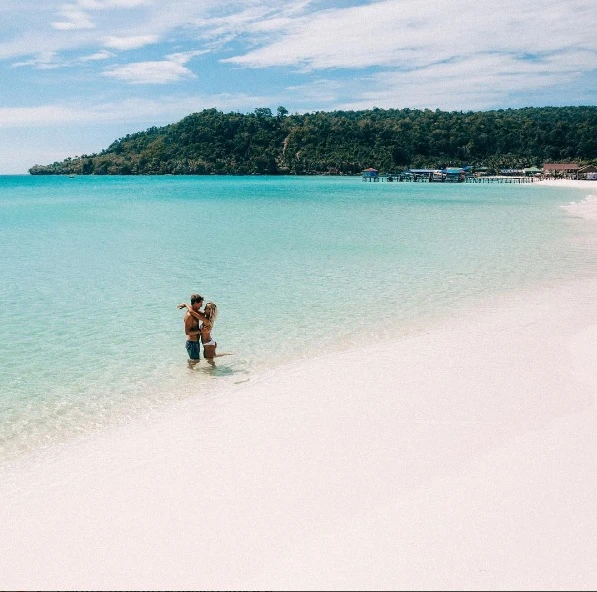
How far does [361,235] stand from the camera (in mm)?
32406

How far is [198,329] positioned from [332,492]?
5163 millimetres

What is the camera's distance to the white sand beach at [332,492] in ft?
15.5

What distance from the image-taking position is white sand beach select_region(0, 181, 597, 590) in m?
4.71

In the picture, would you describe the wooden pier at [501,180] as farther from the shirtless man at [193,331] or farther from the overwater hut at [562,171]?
the shirtless man at [193,331]

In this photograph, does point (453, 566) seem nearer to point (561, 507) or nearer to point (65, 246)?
point (561, 507)

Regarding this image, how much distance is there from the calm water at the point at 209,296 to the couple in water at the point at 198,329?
32 cm

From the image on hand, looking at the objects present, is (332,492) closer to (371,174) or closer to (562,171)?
(562,171)

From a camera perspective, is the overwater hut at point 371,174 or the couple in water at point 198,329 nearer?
the couple in water at point 198,329

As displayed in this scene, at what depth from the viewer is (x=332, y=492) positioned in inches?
230

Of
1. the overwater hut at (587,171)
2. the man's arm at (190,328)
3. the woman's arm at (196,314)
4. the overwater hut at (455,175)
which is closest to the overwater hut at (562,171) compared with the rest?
the overwater hut at (587,171)

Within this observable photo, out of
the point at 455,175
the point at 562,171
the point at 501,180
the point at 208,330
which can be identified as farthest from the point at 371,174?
the point at 208,330

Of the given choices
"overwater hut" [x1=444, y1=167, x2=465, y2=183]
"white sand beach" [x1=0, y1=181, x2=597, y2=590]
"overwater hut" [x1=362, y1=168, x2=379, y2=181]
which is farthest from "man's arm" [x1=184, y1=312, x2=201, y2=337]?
"overwater hut" [x1=362, y1=168, x2=379, y2=181]

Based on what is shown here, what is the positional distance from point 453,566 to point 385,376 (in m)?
4.87

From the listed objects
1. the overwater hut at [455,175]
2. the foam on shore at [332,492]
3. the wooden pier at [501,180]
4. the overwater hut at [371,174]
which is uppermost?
the overwater hut at [371,174]
